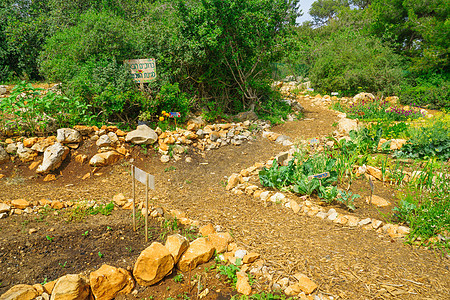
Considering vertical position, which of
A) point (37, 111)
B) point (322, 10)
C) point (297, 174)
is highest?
point (322, 10)

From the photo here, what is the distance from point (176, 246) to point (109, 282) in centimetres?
60

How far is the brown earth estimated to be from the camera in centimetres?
225

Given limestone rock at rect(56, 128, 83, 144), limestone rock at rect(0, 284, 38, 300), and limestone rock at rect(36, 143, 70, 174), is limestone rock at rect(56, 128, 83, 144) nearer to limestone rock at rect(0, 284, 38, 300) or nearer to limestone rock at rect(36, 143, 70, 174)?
limestone rock at rect(36, 143, 70, 174)

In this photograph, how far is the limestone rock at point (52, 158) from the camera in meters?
4.24

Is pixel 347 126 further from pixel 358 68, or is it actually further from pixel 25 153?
pixel 25 153

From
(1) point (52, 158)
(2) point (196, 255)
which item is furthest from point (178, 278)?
(1) point (52, 158)

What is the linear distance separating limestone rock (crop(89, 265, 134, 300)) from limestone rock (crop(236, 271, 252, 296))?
895 millimetres

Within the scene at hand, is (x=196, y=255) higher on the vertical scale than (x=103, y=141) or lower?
lower

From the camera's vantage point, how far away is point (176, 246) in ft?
8.24

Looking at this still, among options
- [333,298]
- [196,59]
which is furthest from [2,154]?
[333,298]

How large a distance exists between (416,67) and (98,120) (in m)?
11.2

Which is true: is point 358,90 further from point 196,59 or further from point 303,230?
point 303,230

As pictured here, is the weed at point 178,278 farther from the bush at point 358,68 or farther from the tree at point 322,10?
the tree at point 322,10

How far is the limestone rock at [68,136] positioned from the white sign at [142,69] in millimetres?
1932
